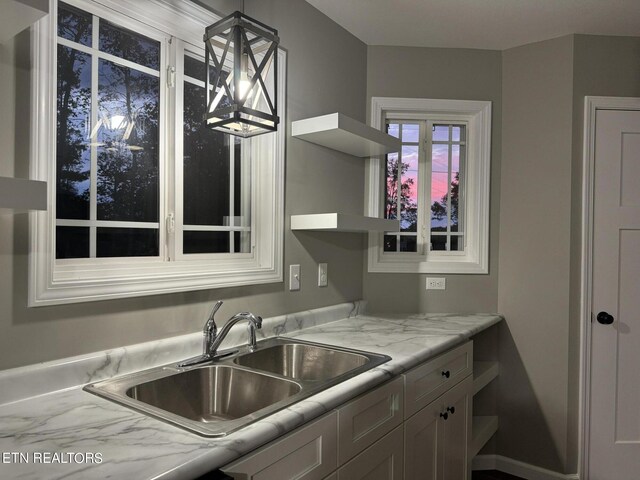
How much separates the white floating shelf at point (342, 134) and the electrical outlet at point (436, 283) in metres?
0.83

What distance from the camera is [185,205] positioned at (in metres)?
1.86

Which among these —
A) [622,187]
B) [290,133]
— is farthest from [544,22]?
[290,133]

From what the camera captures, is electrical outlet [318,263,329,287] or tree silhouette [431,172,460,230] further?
tree silhouette [431,172,460,230]

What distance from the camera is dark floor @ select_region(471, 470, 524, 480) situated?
2729mm

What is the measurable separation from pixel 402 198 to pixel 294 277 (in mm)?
1026

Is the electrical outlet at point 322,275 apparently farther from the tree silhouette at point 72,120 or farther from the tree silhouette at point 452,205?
the tree silhouette at point 72,120

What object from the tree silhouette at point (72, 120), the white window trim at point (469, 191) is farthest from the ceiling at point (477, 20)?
the tree silhouette at point (72, 120)

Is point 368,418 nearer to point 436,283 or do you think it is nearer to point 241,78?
point 241,78

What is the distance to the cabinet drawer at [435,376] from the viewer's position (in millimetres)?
1743

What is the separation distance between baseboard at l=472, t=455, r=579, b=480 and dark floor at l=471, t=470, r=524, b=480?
0.02 metres

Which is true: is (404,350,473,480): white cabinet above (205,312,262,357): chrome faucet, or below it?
below

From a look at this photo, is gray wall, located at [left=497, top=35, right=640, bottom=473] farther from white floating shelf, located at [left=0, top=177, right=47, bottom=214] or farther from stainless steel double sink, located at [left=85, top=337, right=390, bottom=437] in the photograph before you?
white floating shelf, located at [left=0, top=177, right=47, bottom=214]

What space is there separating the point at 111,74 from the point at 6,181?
77cm

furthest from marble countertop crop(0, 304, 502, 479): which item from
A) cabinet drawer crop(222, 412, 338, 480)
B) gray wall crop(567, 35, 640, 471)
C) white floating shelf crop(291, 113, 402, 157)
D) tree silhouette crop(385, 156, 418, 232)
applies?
gray wall crop(567, 35, 640, 471)
